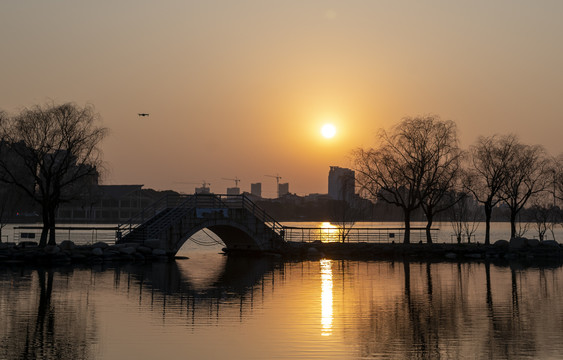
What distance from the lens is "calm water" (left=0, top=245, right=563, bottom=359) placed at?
2384 cm

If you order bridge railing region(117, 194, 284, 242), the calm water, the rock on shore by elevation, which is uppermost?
bridge railing region(117, 194, 284, 242)

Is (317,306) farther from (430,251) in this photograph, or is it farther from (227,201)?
(430,251)

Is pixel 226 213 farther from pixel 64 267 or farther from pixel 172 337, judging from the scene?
pixel 172 337

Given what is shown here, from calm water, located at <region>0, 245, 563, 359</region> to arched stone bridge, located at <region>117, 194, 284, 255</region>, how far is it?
34.2ft

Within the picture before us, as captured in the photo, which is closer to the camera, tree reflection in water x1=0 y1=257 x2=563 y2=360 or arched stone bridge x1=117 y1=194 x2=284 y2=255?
tree reflection in water x1=0 y1=257 x2=563 y2=360

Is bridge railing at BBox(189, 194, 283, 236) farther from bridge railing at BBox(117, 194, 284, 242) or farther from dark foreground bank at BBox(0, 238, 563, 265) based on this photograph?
dark foreground bank at BBox(0, 238, 563, 265)

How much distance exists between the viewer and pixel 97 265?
56.7 meters

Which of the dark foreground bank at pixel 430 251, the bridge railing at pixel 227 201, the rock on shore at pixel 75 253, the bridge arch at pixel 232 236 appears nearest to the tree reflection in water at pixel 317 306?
the rock on shore at pixel 75 253

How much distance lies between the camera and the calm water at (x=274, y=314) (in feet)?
78.2

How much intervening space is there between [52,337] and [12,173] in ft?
144

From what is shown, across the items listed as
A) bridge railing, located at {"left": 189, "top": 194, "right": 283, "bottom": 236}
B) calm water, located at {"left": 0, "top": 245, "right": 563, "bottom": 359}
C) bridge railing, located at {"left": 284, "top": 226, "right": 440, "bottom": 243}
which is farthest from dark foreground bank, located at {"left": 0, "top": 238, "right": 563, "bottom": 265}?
calm water, located at {"left": 0, "top": 245, "right": 563, "bottom": 359}

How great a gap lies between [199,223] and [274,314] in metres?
33.2

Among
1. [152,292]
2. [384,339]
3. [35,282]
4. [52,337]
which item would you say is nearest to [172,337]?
[52,337]

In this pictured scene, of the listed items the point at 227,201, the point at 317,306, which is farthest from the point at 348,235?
the point at 317,306
